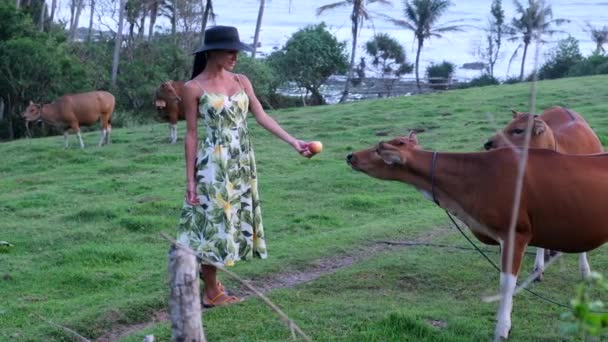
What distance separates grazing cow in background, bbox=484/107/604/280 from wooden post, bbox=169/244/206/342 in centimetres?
470

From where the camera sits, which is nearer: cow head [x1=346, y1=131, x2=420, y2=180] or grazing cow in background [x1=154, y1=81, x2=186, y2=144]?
cow head [x1=346, y1=131, x2=420, y2=180]

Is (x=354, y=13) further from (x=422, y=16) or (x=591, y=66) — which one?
(x=591, y=66)

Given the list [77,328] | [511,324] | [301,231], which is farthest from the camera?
[301,231]

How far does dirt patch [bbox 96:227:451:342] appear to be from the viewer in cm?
679

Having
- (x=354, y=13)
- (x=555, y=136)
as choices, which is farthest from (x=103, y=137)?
(x=354, y=13)

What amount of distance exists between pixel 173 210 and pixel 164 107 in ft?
26.4

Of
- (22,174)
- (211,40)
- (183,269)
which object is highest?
(211,40)

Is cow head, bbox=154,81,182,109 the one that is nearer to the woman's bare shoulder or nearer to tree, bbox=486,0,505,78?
the woman's bare shoulder

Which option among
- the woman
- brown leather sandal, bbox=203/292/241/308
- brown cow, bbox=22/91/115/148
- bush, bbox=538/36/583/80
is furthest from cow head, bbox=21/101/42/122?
bush, bbox=538/36/583/80

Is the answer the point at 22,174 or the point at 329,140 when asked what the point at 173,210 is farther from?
the point at 329,140

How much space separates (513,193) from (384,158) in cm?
89

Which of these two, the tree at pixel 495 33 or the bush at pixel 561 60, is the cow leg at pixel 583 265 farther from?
the tree at pixel 495 33

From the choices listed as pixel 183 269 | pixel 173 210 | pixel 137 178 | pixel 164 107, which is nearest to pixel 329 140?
pixel 164 107

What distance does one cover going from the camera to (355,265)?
8.29m
